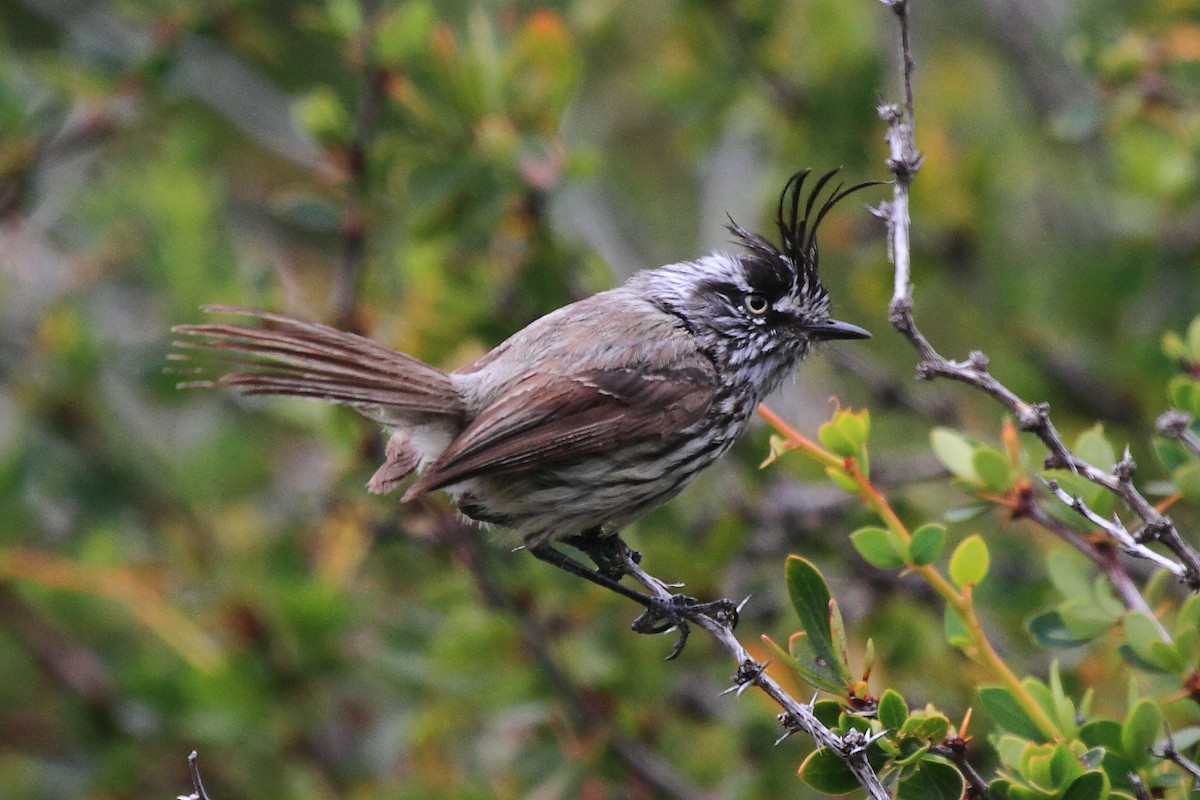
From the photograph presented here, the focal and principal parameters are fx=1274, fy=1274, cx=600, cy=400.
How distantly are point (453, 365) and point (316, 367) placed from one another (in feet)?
4.25

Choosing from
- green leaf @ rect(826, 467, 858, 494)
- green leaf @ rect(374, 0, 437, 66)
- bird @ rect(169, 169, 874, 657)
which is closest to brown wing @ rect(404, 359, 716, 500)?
bird @ rect(169, 169, 874, 657)

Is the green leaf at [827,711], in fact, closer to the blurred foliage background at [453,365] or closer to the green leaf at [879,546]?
the green leaf at [879,546]

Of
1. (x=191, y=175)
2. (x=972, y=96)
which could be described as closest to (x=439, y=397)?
(x=191, y=175)

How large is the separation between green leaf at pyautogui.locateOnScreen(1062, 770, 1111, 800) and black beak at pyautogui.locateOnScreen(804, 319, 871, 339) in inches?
64.4

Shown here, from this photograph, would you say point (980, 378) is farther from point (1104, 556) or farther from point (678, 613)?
point (678, 613)

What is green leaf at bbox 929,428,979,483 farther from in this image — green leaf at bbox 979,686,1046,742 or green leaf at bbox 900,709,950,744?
green leaf at bbox 900,709,950,744

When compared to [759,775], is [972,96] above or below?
above

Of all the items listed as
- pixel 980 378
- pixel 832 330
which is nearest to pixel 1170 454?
pixel 980 378

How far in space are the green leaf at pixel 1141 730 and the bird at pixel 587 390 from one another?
1.09 meters

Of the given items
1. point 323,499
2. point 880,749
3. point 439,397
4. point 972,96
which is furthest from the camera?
point 972,96

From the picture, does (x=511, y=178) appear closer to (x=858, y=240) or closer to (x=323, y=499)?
(x=323, y=499)

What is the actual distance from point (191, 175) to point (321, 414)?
4.89ft

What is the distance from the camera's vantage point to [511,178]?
4234mm

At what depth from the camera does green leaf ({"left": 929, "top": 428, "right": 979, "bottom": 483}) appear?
2.76 meters
